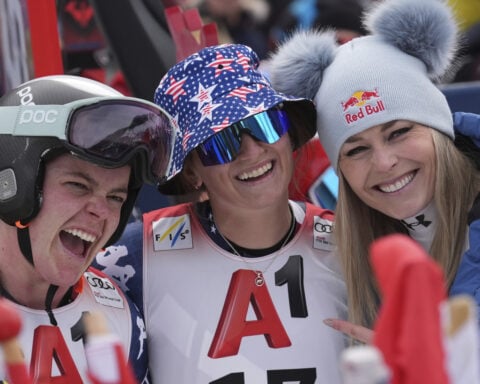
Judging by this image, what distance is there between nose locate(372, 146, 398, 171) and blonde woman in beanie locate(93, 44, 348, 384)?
274mm

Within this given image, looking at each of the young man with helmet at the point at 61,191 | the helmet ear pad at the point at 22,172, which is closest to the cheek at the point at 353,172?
the young man with helmet at the point at 61,191

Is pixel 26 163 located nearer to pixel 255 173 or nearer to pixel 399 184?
pixel 255 173

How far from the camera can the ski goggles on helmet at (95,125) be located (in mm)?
2238

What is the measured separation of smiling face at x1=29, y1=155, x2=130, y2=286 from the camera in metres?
2.31

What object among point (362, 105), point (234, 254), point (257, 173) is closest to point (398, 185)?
point (362, 105)

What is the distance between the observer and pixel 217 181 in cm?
279

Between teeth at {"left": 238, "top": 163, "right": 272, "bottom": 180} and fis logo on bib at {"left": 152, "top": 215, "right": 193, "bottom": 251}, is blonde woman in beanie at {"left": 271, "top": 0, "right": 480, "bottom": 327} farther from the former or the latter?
fis logo on bib at {"left": 152, "top": 215, "right": 193, "bottom": 251}

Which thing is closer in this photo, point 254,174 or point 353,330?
point 353,330

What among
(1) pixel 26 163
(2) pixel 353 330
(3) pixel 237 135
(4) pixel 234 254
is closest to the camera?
(1) pixel 26 163

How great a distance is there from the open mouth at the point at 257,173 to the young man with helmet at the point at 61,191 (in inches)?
13.3

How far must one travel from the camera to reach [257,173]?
274 centimetres

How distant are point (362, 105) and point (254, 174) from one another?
377 mm

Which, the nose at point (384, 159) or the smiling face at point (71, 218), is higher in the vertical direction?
the smiling face at point (71, 218)

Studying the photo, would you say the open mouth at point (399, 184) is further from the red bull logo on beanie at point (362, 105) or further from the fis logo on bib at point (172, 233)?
the fis logo on bib at point (172, 233)
